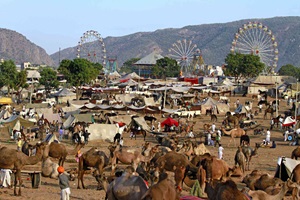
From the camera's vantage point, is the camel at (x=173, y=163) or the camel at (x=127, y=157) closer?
the camel at (x=173, y=163)

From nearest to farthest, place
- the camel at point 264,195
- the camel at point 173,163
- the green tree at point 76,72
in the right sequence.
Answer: the camel at point 264,195 < the camel at point 173,163 < the green tree at point 76,72

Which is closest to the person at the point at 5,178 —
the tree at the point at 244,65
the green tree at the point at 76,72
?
the green tree at the point at 76,72

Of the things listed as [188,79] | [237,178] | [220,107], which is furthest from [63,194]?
[188,79]

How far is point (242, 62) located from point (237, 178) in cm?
7746

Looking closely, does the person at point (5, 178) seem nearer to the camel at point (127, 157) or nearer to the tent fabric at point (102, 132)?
the camel at point (127, 157)

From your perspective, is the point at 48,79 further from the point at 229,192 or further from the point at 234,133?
the point at 229,192

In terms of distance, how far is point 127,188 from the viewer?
11211 mm

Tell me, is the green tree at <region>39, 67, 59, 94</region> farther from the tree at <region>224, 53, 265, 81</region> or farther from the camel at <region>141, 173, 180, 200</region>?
the camel at <region>141, 173, 180, 200</region>

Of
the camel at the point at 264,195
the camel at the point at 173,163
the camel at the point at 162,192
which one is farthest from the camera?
the camel at the point at 173,163

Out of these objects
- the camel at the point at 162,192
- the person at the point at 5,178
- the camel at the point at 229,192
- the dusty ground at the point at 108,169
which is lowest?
the dusty ground at the point at 108,169

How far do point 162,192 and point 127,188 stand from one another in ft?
3.63

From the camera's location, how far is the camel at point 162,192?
10266mm

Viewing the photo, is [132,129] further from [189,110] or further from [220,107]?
[220,107]

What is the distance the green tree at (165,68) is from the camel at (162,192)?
11731cm
